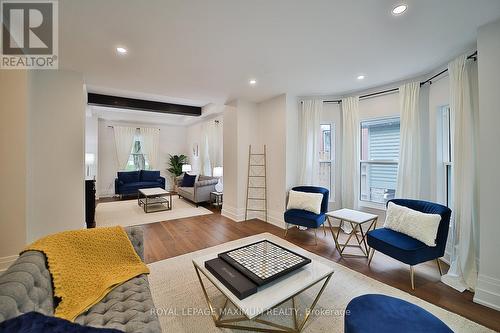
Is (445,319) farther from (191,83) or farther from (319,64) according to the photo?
(191,83)

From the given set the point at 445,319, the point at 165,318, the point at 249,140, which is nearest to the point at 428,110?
the point at 445,319

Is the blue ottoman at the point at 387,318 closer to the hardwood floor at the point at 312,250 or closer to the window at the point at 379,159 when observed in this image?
the hardwood floor at the point at 312,250

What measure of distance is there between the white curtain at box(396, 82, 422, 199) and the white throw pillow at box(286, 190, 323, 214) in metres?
1.22

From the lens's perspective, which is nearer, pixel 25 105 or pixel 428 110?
pixel 25 105

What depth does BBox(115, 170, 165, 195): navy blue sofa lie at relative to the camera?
6.68 meters

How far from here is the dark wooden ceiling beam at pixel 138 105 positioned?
186 inches

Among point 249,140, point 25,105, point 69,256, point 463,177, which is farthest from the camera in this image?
point 249,140

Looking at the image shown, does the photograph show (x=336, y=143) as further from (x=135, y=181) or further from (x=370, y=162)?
(x=135, y=181)

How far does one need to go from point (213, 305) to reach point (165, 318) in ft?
1.36

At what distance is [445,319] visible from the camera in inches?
69.1

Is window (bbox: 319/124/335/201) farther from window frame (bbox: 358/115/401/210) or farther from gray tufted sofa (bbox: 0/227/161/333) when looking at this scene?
gray tufted sofa (bbox: 0/227/161/333)

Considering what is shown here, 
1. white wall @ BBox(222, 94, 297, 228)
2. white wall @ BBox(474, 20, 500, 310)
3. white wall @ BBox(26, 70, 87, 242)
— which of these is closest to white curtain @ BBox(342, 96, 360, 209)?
white wall @ BBox(222, 94, 297, 228)

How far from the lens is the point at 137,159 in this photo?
26.0 ft

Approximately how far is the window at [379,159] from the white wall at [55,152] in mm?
4856
